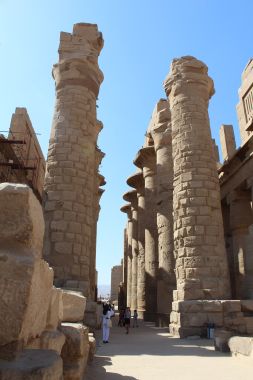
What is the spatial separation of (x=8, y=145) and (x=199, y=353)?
11.7 m

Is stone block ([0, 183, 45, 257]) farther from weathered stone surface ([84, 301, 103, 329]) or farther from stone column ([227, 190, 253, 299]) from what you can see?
stone column ([227, 190, 253, 299])

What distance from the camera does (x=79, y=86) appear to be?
11.1m

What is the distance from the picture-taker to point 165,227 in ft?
46.8

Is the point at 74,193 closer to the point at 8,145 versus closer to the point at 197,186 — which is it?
the point at 197,186

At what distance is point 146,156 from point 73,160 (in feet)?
32.5

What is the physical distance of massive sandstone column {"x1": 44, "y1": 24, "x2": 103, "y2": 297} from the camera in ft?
30.1

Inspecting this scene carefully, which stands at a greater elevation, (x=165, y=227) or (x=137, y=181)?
(x=137, y=181)

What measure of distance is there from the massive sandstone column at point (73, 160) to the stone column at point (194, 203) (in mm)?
2822

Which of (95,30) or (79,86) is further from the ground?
(95,30)

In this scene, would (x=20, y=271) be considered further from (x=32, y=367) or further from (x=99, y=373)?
(x=99, y=373)

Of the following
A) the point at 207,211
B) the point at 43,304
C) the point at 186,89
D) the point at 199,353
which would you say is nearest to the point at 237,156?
the point at 186,89

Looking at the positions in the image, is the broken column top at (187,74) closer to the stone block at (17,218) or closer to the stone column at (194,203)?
the stone column at (194,203)

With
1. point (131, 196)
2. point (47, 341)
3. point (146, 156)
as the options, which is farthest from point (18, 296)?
point (131, 196)

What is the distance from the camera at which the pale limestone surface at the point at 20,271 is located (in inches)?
82.0
